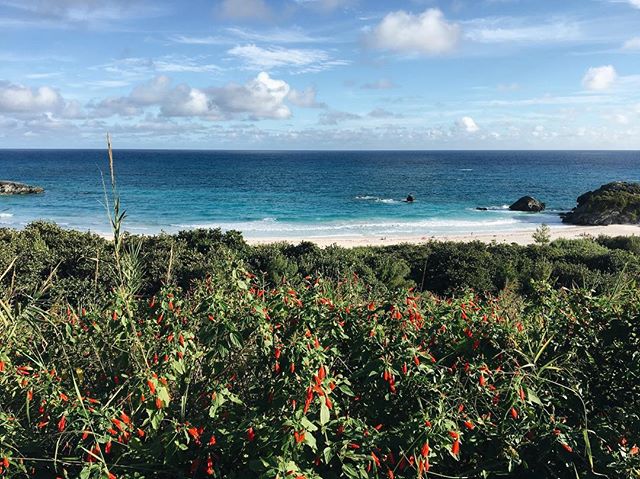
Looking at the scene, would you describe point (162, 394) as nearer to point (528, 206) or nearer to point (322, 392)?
point (322, 392)

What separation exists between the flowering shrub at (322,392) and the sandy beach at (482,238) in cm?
2210

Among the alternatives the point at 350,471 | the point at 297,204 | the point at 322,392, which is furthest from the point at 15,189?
the point at 350,471

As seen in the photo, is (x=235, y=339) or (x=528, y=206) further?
(x=528, y=206)

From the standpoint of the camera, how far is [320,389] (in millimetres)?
2105

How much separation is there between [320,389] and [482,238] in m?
31.2

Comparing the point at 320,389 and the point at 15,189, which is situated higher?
the point at 320,389

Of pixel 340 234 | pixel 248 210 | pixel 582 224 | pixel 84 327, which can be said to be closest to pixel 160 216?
pixel 248 210

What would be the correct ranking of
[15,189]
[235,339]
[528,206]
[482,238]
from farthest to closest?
[15,189], [528,206], [482,238], [235,339]

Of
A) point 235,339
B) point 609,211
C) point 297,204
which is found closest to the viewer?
point 235,339

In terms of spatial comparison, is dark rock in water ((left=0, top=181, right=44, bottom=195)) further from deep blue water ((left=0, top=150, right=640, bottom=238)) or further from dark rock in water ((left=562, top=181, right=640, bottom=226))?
dark rock in water ((left=562, top=181, right=640, bottom=226))

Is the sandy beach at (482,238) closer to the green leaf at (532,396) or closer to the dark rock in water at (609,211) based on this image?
the dark rock in water at (609,211)

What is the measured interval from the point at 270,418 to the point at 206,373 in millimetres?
666

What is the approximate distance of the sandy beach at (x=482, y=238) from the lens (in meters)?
28.2

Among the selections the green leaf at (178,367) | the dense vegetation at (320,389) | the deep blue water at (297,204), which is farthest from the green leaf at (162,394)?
the deep blue water at (297,204)
